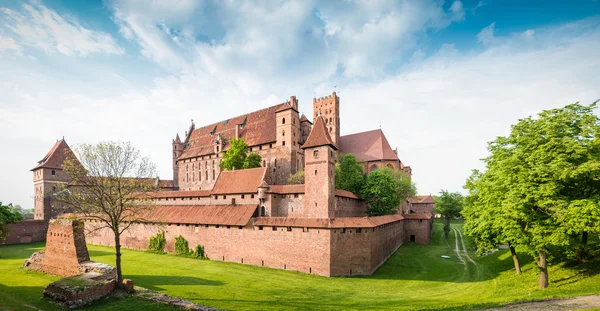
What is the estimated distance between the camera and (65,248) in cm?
2448

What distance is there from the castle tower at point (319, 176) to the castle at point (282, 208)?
11cm

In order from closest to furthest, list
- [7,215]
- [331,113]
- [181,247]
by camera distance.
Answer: [7,215] < [181,247] < [331,113]

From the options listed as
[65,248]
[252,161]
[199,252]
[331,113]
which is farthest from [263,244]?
[331,113]

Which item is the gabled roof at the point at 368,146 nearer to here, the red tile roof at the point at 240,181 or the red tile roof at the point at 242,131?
the red tile roof at the point at 242,131

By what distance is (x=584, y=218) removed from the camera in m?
15.5

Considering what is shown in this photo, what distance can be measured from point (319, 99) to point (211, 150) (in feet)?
80.7

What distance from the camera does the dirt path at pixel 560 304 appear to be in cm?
1215

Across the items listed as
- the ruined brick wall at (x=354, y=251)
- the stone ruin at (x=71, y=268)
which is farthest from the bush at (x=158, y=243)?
the ruined brick wall at (x=354, y=251)

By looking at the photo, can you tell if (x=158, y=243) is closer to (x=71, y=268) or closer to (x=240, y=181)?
(x=240, y=181)

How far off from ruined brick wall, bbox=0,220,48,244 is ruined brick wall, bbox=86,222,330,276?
28355 mm

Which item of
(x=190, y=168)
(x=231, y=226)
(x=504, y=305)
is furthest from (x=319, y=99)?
(x=504, y=305)

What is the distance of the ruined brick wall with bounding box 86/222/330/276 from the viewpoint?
1071 inches

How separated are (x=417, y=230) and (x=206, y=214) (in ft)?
109

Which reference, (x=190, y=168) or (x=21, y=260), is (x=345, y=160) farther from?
(x=21, y=260)
